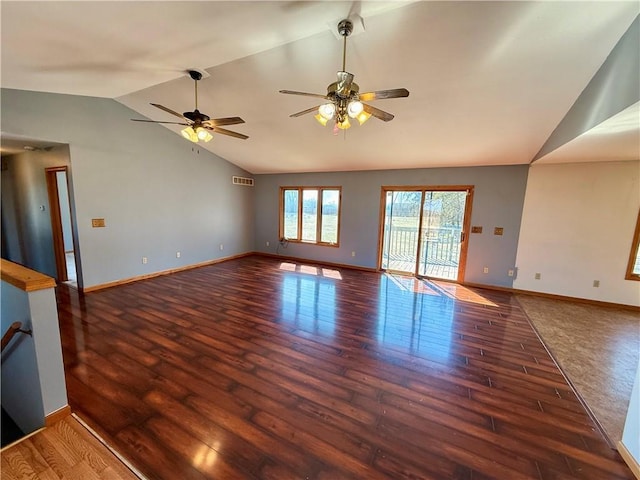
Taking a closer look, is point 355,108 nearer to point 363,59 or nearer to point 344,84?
point 344,84

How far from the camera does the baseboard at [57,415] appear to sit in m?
1.72

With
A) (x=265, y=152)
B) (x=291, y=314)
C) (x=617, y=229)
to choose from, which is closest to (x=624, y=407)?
(x=291, y=314)

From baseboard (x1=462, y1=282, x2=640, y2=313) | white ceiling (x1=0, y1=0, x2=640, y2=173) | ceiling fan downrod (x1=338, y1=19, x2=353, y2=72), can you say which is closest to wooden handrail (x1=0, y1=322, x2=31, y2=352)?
white ceiling (x1=0, y1=0, x2=640, y2=173)

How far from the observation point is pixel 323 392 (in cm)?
213

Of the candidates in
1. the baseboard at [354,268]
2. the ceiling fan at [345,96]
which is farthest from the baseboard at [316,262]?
the ceiling fan at [345,96]

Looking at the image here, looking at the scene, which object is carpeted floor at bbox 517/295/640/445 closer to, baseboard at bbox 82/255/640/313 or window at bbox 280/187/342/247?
baseboard at bbox 82/255/640/313

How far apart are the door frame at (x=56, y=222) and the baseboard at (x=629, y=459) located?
724cm

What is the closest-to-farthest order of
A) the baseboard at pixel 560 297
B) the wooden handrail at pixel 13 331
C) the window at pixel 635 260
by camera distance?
the wooden handrail at pixel 13 331 → the window at pixel 635 260 → the baseboard at pixel 560 297

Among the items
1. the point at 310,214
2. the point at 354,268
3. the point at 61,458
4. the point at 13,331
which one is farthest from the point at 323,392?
the point at 310,214

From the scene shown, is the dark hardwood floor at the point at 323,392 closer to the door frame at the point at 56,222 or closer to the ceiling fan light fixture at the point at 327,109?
the door frame at the point at 56,222

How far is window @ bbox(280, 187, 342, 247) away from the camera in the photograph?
6.59 meters

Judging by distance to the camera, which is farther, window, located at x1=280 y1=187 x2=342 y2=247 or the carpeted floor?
window, located at x1=280 y1=187 x2=342 y2=247

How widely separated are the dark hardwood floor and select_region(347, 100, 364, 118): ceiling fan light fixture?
7.58 feet

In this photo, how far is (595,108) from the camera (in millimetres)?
2477
